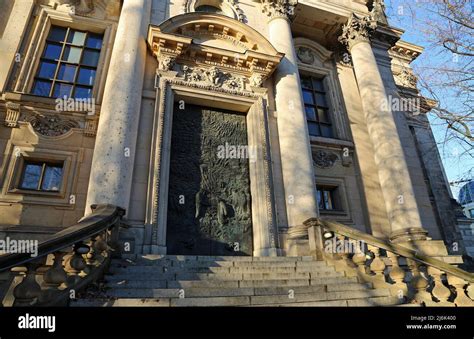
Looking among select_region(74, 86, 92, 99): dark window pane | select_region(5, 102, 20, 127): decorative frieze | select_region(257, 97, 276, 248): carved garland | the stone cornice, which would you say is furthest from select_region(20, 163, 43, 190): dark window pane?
the stone cornice

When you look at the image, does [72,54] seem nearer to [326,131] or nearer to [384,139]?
[326,131]

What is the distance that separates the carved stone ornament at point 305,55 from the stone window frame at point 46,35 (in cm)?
818

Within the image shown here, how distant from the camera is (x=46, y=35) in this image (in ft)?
31.4

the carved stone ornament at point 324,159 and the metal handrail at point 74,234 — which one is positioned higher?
the carved stone ornament at point 324,159

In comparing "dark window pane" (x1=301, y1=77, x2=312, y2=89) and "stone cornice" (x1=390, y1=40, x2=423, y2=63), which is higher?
"stone cornice" (x1=390, y1=40, x2=423, y2=63)

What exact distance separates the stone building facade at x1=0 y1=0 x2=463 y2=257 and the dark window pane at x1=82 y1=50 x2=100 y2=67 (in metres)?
0.04

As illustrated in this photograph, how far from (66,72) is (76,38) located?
158 centimetres

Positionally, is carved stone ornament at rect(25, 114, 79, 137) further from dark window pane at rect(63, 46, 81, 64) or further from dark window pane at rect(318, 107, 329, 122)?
dark window pane at rect(318, 107, 329, 122)

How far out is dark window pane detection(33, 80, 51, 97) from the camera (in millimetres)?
8766

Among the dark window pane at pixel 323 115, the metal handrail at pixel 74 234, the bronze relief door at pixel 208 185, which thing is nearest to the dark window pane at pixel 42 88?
the bronze relief door at pixel 208 185

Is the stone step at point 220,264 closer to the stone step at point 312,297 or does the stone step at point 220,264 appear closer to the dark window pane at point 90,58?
the stone step at point 312,297

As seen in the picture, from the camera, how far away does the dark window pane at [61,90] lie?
890 centimetres

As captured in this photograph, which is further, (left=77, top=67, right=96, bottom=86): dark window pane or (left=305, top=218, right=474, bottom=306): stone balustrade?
(left=77, top=67, right=96, bottom=86): dark window pane
